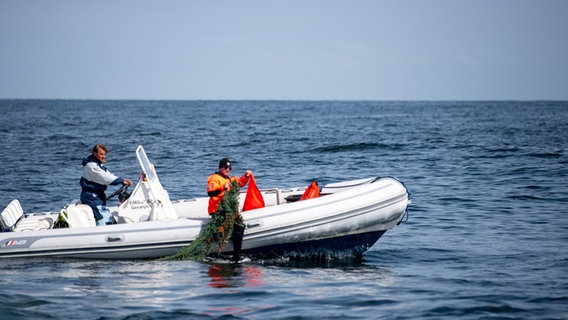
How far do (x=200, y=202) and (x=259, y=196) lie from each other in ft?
5.73

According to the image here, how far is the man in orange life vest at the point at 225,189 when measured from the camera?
989 centimetres

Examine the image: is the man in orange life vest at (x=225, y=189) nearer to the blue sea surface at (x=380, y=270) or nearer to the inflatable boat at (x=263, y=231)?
the inflatable boat at (x=263, y=231)

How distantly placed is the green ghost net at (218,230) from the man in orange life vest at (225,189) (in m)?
0.08

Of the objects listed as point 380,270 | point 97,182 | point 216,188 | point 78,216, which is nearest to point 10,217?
point 78,216

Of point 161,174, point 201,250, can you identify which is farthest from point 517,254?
point 161,174

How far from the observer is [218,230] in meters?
9.84

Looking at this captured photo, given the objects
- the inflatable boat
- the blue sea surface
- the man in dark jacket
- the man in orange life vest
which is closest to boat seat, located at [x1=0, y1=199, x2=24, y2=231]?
the inflatable boat

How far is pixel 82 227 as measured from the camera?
10219mm

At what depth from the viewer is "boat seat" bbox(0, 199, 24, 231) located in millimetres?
10547

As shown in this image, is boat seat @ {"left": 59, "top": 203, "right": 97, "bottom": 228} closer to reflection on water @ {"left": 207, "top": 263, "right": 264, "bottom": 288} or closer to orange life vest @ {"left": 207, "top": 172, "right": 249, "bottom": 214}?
orange life vest @ {"left": 207, "top": 172, "right": 249, "bottom": 214}

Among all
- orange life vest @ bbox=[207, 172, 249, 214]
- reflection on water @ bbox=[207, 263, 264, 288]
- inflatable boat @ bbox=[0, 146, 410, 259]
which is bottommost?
reflection on water @ bbox=[207, 263, 264, 288]

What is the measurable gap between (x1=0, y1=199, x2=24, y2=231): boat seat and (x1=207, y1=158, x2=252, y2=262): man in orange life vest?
2.99 m

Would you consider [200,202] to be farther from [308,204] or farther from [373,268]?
[373,268]

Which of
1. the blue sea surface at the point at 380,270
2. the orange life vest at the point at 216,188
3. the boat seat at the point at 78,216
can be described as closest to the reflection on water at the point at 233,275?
the blue sea surface at the point at 380,270
